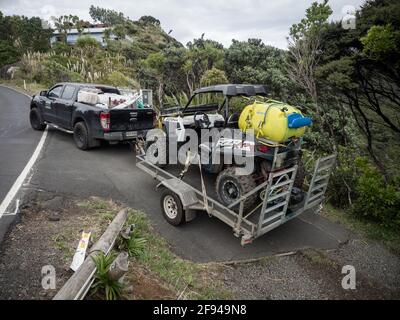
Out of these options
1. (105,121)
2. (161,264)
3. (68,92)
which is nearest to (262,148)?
(161,264)

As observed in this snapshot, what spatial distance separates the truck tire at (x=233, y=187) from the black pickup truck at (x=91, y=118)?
3.88 m

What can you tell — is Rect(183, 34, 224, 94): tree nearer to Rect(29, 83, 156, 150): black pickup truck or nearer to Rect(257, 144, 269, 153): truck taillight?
Rect(29, 83, 156, 150): black pickup truck

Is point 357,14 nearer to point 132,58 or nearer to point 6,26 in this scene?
point 132,58

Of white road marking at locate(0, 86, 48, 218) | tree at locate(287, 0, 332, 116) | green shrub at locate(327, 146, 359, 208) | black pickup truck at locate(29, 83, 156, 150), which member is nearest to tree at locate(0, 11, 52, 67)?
black pickup truck at locate(29, 83, 156, 150)

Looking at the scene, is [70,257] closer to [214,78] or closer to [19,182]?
[19,182]

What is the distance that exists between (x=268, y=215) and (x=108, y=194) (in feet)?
10.7

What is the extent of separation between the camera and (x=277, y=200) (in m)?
4.71

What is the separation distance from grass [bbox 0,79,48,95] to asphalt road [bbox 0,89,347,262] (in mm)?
16117

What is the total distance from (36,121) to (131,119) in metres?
4.45

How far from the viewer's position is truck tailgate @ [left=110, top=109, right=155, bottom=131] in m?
7.92

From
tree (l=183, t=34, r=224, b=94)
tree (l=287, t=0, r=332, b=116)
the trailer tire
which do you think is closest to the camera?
the trailer tire

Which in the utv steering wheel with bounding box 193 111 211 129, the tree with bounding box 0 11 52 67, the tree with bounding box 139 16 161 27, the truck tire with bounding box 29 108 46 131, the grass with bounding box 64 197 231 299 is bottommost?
the grass with bounding box 64 197 231 299

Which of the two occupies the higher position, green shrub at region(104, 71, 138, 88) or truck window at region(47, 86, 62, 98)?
green shrub at region(104, 71, 138, 88)
